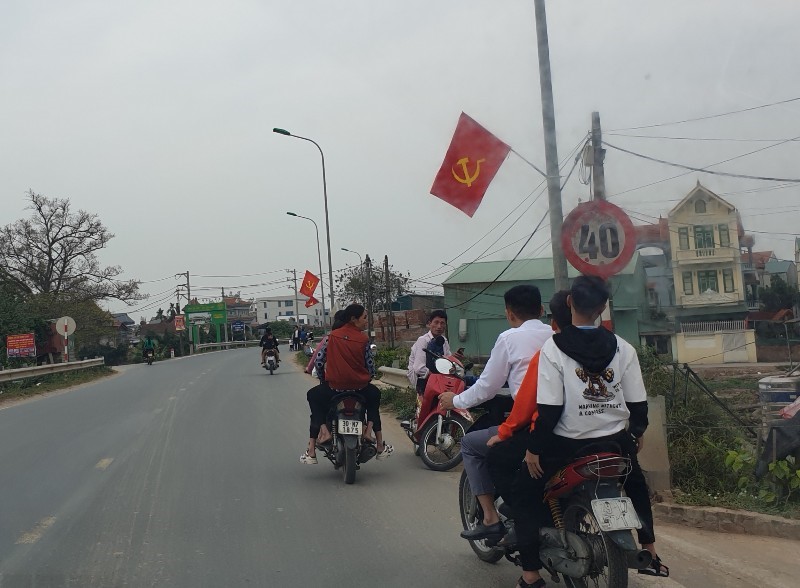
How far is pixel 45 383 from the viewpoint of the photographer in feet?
87.0

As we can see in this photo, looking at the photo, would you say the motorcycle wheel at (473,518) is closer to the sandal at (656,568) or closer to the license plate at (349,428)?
the sandal at (656,568)

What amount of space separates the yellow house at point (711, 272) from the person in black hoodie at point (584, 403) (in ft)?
19.3

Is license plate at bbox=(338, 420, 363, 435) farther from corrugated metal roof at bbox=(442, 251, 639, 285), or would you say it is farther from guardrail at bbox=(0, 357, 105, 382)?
guardrail at bbox=(0, 357, 105, 382)

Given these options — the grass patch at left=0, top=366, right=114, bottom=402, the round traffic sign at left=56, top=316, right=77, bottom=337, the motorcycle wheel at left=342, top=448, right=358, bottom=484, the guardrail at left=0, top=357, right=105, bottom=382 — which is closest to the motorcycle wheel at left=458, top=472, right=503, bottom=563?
the motorcycle wheel at left=342, top=448, right=358, bottom=484

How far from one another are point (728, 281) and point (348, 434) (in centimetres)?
519

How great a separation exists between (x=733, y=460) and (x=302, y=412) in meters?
9.54

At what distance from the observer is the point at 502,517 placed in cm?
458

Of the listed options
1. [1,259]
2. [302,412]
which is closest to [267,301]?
[1,259]

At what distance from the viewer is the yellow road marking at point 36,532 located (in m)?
5.82

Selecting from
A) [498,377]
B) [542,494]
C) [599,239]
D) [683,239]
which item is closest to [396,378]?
[683,239]

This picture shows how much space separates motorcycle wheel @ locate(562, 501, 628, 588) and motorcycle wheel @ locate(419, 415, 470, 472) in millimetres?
3949

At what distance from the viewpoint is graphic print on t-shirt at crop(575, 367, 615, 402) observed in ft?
12.4

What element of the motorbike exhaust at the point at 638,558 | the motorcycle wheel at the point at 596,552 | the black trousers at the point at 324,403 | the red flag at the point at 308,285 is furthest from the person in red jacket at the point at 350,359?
the red flag at the point at 308,285

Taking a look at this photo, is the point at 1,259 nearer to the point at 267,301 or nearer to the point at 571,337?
the point at 571,337
